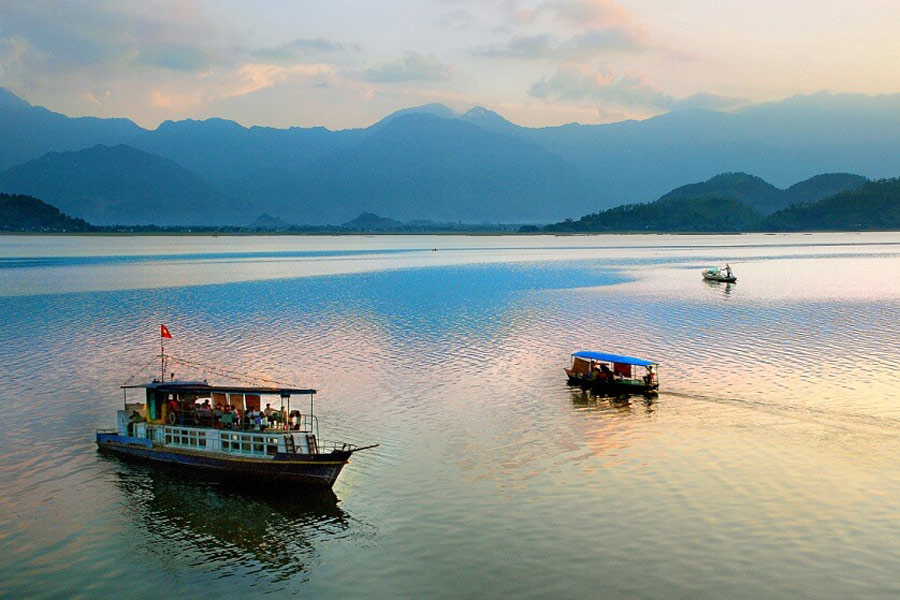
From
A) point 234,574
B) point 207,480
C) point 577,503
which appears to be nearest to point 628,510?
point 577,503

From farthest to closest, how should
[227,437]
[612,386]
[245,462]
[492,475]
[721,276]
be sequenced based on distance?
[721,276] → [612,386] → [227,437] → [245,462] → [492,475]

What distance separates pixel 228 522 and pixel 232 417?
8.51 meters

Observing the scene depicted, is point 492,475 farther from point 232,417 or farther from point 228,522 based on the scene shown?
point 232,417

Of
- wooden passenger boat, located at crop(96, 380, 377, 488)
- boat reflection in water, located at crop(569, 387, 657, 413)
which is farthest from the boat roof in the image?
boat reflection in water, located at crop(569, 387, 657, 413)

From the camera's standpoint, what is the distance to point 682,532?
3012 centimetres

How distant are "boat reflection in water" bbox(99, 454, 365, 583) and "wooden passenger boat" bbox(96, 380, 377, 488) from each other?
2.71 feet

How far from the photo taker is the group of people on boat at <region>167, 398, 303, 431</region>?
39.3 meters

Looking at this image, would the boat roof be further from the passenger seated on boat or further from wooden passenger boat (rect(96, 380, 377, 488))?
the passenger seated on boat

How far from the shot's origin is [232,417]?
4034 centimetres

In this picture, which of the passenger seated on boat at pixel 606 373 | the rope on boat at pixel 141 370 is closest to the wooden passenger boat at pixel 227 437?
the rope on boat at pixel 141 370

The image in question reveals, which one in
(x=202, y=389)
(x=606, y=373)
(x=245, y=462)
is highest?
(x=202, y=389)

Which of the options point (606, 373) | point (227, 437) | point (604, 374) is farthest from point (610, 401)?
point (227, 437)

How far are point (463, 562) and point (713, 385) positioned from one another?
3274 cm

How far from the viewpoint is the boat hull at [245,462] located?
35688mm
